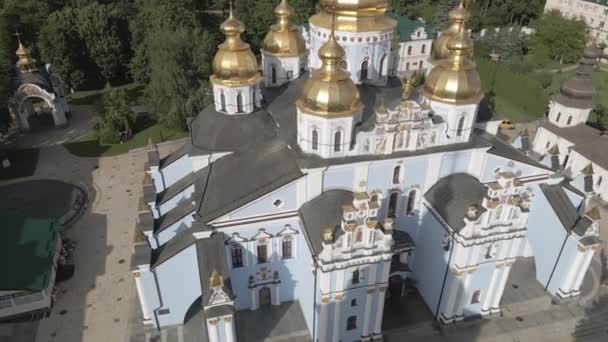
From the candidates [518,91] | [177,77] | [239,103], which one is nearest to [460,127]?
[239,103]

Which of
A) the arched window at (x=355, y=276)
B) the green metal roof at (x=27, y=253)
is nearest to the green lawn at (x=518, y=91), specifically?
the arched window at (x=355, y=276)

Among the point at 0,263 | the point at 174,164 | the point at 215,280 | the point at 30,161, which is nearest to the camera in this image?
the point at 215,280

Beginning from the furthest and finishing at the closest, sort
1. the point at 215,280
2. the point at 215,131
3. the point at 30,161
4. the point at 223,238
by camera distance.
Result: the point at 30,161 → the point at 215,131 → the point at 223,238 → the point at 215,280

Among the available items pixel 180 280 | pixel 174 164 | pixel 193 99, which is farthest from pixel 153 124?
pixel 180 280

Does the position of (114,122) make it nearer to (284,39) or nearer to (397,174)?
(284,39)

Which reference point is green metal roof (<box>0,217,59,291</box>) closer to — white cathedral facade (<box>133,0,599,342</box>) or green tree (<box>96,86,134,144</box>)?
white cathedral facade (<box>133,0,599,342</box>)

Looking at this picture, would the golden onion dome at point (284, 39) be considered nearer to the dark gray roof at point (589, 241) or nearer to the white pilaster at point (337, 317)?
the white pilaster at point (337, 317)

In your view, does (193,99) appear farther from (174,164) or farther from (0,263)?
(0,263)
